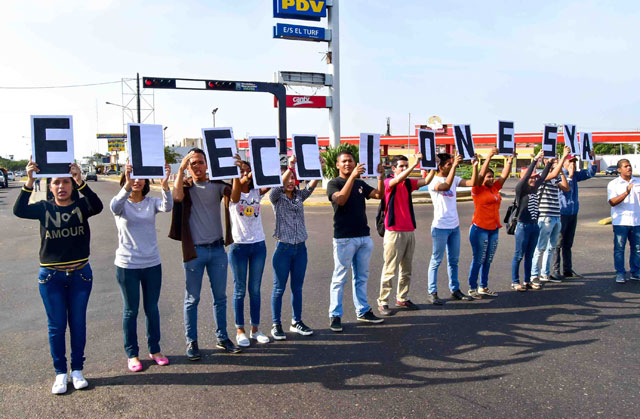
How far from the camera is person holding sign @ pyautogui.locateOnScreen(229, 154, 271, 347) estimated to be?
4922 millimetres

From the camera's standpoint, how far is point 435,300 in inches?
245

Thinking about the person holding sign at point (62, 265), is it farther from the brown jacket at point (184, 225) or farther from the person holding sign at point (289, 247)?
the person holding sign at point (289, 247)

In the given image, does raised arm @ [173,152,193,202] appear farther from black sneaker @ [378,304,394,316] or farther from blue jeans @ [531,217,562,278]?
blue jeans @ [531,217,562,278]

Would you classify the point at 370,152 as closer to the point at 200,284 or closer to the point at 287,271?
the point at 287,271

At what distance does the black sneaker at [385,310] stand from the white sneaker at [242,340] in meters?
1.77

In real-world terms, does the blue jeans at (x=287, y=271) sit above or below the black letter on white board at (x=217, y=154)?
below

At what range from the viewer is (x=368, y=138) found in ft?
20.0

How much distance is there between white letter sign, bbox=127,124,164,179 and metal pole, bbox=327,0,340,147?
26395 millimetres

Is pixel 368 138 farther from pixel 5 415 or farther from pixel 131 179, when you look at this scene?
pixel 5 415

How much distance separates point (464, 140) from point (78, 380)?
5521mm

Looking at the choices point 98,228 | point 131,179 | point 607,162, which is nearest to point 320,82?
point 98,228

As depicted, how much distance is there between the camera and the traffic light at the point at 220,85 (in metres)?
28.8

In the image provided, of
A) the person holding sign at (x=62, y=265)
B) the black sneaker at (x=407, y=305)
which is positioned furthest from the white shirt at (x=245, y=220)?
the black sneaker at (x=407, y=305)

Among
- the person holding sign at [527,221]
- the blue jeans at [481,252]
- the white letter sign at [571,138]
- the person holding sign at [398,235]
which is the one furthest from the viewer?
the white letter sign at [571,138]
